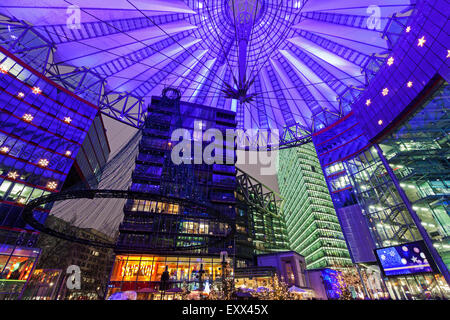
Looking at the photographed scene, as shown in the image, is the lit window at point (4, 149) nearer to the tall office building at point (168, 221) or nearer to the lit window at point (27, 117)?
the lit window at point (27, 117)

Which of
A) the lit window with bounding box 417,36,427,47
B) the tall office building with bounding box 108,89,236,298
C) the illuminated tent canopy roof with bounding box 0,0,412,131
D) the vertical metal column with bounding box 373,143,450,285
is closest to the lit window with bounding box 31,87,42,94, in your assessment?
the illuminated tent canopy roof with bounding box 0,0,412,131

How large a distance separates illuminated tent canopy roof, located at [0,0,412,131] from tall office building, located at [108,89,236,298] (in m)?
7.89

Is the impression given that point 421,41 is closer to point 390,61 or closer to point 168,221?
point 390,61

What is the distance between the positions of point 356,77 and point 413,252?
28.8 meters

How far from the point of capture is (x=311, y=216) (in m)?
73.6

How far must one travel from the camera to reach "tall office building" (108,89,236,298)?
35.6m

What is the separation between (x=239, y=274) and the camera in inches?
1799

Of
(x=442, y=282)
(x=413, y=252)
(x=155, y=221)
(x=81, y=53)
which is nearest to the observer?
(x=442, y=282)

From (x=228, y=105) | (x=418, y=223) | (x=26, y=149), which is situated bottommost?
(x=418, y=223)

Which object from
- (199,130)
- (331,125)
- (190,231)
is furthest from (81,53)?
(331,125)

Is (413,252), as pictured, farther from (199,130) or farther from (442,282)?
(199,130)

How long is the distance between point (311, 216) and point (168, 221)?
54096mm

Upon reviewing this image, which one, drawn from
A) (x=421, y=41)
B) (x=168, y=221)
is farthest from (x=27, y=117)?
(x=421, y=41)

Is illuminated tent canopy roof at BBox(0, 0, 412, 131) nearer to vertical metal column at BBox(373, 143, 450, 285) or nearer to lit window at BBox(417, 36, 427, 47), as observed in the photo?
lit window at BBox(417, 36, 427, 47)
